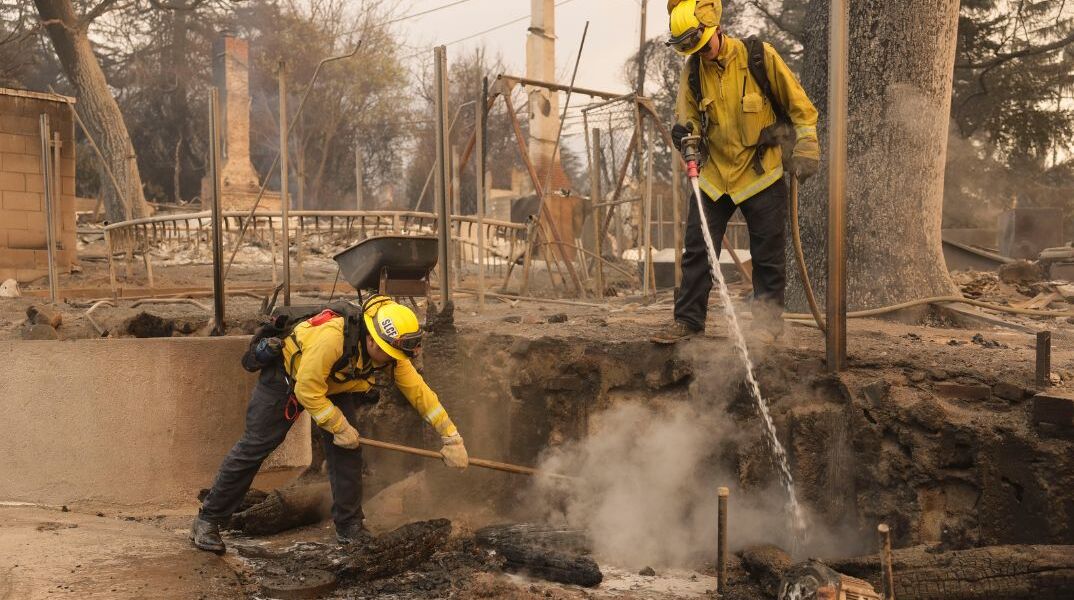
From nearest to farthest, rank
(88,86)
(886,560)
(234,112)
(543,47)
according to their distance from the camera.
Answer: (886,560) < (88,86) < (543,47) < (234,112)

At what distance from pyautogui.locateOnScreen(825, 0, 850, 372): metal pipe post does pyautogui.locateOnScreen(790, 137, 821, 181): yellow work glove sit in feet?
0.29

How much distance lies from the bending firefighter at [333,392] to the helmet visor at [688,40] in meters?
1.95

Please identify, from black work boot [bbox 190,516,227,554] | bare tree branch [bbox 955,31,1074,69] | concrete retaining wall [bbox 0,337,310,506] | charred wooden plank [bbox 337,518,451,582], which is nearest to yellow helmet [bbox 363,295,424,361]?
charred wooden plank [bbox 337,518,451,582]

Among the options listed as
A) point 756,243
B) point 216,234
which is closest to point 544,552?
point 756,243

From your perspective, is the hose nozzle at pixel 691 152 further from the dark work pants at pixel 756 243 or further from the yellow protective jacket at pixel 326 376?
the yellow protective jacket at pixel 326 376

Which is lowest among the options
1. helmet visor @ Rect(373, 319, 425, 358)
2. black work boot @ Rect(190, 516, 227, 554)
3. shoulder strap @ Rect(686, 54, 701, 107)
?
black work boot @ Rect(190, 516, 227, 554)

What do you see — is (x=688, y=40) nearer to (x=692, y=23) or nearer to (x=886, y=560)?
(x=692, y=23)

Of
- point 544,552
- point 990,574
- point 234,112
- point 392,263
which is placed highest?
point 234,112

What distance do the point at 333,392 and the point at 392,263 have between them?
2166mm

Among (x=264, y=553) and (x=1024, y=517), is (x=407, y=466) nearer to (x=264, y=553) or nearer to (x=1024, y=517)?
(x=264, y=553)

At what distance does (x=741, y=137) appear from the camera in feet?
15.3

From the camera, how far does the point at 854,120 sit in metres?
6.05

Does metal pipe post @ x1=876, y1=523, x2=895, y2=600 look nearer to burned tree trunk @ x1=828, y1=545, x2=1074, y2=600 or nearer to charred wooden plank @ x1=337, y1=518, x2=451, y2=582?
burned tree trunk @ x1=828, y1=545, x2=1074, y2=600

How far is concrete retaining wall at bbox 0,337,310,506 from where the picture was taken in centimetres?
531
